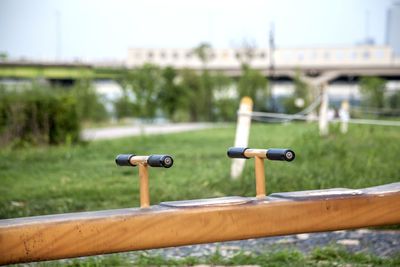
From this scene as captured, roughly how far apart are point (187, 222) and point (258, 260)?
1.62 meters

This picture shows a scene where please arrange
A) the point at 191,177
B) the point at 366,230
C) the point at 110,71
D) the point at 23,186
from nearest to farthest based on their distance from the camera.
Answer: the point at 366,230 → the point at 23,186 → the point at 191,177 → the point at 110,71

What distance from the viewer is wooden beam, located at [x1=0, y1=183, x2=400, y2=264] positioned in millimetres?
1720

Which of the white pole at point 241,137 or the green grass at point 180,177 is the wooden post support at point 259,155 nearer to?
the green grass at point 180,177

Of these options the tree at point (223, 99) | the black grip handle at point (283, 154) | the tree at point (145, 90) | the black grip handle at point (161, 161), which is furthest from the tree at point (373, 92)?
the black grip handle at point (161, 161)

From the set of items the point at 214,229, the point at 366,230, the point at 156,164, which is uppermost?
the point at 156,164

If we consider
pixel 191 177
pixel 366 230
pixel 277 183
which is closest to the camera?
pixel 366 230

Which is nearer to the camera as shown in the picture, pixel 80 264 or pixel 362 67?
pixel 80 264

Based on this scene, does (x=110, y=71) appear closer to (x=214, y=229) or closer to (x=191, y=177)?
(x=191, y=177)

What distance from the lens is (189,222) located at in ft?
6.16

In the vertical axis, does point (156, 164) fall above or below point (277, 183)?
above

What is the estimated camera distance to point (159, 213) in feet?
6.07

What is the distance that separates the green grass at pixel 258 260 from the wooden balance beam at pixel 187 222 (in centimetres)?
121

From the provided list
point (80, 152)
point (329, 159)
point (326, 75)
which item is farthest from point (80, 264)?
point (326, 75)

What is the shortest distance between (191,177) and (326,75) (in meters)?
46.5
